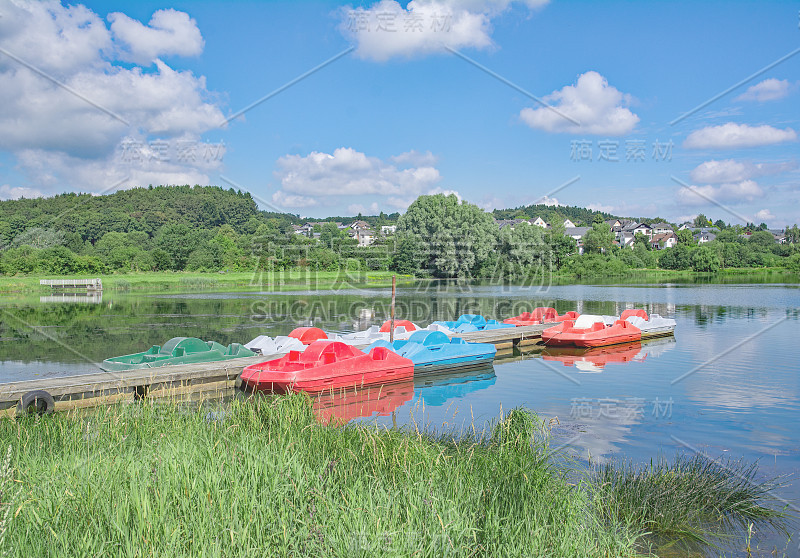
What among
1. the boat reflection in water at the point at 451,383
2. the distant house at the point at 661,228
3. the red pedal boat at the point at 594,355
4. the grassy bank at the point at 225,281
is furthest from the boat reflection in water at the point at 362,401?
the distant house at the point at 661,228

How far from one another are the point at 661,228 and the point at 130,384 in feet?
479

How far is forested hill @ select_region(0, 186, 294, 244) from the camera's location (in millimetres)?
67625

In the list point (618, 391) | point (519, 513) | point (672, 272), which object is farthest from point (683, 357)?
point (672, 272)

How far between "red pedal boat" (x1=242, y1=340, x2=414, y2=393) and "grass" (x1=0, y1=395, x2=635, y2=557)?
22.7ft

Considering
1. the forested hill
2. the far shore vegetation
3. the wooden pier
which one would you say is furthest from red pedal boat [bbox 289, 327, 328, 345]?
the forested hill

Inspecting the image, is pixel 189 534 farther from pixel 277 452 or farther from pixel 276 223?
pixel 276 223

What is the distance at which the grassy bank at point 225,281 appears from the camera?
5334cm

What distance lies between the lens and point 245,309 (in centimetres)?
3762

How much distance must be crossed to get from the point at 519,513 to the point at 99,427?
208 inches

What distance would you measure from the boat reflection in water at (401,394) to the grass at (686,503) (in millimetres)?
5552

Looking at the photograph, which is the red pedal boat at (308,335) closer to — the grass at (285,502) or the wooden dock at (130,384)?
the wooden dock at (130,384)

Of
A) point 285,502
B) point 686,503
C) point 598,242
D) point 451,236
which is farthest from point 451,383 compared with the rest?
point 598,242

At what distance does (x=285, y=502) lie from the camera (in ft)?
15.5

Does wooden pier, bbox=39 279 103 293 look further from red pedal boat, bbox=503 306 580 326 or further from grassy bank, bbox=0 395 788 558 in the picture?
grassy bank, bbox=0 395 788 558
